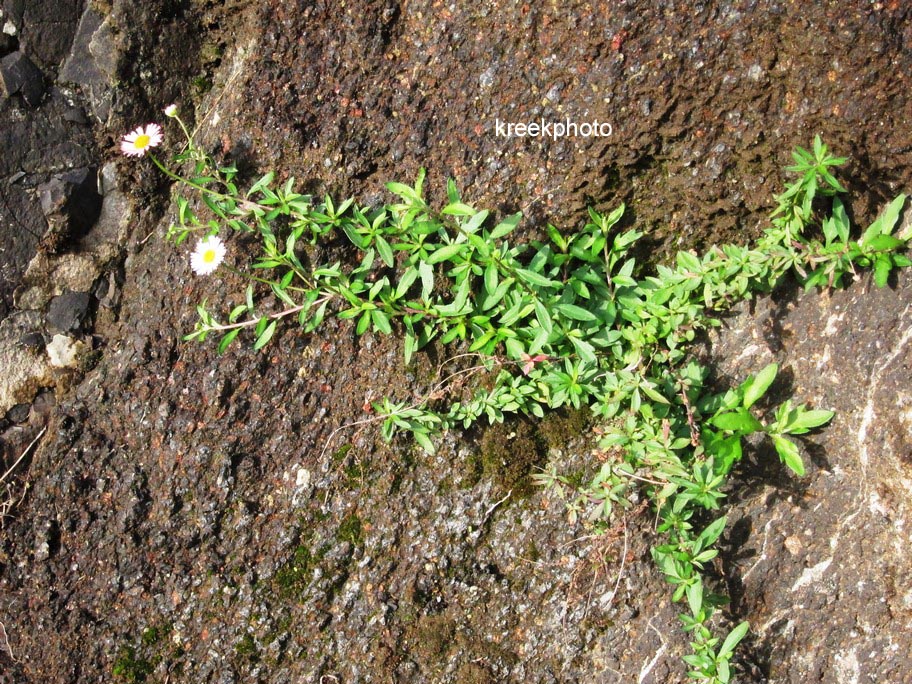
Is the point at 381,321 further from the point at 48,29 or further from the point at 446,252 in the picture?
the point at 48,29

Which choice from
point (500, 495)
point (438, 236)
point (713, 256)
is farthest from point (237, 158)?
point (713, 256)

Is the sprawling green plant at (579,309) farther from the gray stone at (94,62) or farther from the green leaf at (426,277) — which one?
the gray stone at (94,62)

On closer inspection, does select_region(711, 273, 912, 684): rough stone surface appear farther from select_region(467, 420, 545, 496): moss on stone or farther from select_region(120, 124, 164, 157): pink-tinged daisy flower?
select_region(120, 124, 164, 157): pink-tinged daisy flower

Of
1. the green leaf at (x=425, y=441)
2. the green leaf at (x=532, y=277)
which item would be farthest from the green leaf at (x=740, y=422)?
the green leaf at (x=425, y=441)

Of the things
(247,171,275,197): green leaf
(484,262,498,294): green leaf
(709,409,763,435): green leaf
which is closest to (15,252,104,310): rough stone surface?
(247,171,275,197): green leaf

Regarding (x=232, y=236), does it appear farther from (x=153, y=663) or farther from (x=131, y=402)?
(x=153, y=663)
